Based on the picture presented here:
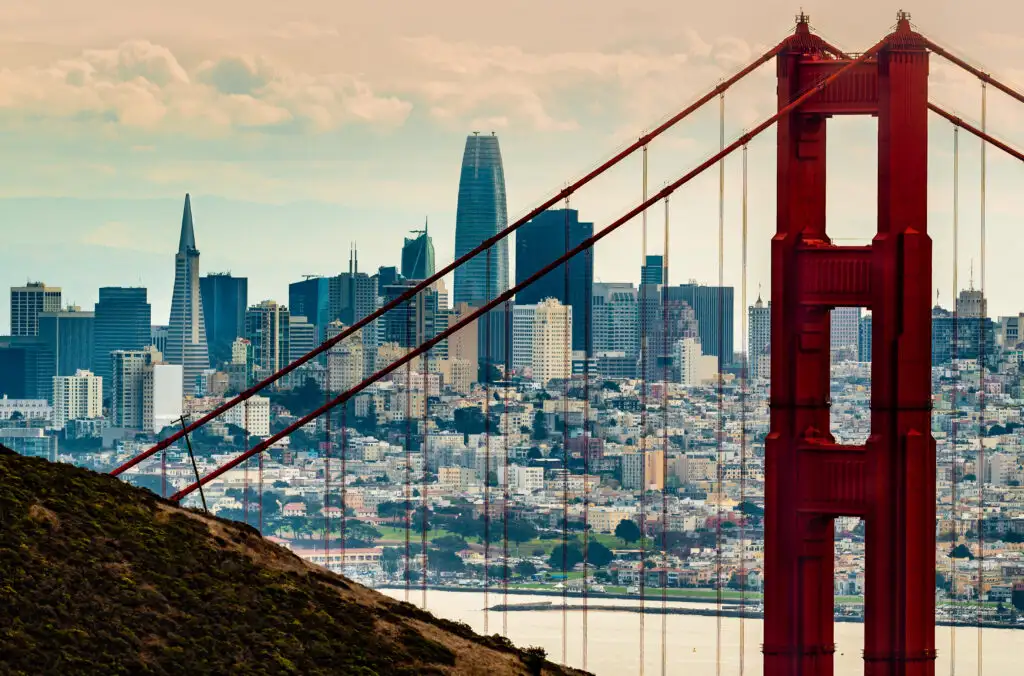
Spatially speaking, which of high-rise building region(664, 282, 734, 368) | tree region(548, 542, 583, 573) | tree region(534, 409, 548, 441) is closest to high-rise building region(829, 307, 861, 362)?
tree region(548, 542, 583, 573)

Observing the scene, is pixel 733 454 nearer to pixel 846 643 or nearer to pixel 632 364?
pixel 632 364

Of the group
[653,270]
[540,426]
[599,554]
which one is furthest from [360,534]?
[653,270]

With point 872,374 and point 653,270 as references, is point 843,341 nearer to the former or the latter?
point 872,374

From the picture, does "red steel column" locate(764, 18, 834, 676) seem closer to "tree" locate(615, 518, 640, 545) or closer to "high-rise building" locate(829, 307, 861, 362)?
"high-rise building" locate(829, 307, 861, 362)

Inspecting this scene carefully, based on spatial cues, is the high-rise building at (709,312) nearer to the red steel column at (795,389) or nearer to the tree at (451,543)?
the tree at (451,543)

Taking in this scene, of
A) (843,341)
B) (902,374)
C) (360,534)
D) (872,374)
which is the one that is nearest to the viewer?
(902,374)
